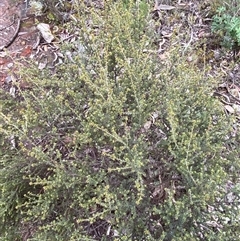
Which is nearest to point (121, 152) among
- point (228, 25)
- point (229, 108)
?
point (229, 108)

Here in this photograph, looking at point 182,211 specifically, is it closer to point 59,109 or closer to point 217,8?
point 59,109

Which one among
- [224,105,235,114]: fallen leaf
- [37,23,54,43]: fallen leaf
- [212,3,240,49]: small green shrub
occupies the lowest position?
[224,105,235,114]: fallen leaf

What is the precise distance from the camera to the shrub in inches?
62.8

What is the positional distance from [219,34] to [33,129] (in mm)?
1485

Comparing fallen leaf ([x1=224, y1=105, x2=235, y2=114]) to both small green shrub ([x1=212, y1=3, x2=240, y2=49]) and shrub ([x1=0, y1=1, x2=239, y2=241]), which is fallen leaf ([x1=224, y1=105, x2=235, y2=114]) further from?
shrub ([x1=0, y1=1, x2=239, y2=241])

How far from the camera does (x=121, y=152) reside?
156 cm

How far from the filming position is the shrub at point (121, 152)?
1.59 metres

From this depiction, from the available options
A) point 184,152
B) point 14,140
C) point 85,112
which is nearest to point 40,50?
point 14,140

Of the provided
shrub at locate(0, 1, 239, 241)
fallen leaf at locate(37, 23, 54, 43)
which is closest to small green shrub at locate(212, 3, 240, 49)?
shrub at locate(0, 1, 239, 241)

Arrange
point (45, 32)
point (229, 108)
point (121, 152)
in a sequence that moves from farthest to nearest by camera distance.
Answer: point (45, 32)
point (229, 108)
point (121, 152)

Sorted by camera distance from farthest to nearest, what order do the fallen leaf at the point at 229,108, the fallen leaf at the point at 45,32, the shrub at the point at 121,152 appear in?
A: the fallen leaf at the point at 45,32
the fallen leaf at the point at 229,108
the shrub at the point at 121,152

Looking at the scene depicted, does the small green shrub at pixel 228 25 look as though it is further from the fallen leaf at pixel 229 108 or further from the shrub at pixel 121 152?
the shrub at pixel 121 152

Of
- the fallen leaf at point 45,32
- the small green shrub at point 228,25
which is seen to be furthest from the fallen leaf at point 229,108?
the fallen leaf at point 45,32

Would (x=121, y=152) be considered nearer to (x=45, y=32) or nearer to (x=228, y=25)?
(x=228, y=25)
